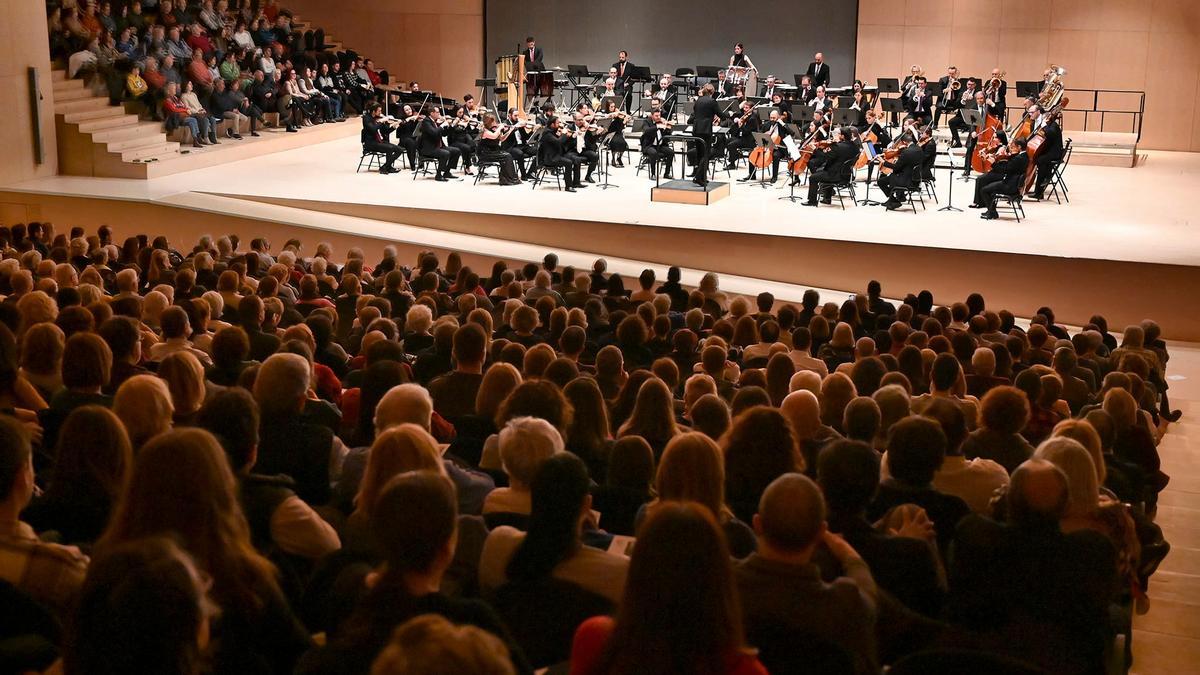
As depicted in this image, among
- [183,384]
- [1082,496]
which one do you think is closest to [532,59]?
[183,384]

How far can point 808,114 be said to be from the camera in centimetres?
1350

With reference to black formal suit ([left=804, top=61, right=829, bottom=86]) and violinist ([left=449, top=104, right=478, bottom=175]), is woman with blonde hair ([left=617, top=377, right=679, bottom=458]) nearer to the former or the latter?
violinist ([left=449, top=104, right=478, bottom=175])

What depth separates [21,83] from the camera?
1371 centimetres

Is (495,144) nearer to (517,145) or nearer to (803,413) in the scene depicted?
(517,145)

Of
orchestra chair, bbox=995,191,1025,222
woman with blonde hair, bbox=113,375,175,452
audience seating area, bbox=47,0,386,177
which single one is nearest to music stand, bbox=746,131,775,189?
orchestra chair, bbox=995,191,1025,222

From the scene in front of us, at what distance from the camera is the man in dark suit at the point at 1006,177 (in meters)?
12.2

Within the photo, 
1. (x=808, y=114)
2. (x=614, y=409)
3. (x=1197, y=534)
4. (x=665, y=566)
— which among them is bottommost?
(x=1197, y=534)

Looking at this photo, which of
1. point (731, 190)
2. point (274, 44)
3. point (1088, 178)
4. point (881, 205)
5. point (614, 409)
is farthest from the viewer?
point (274, 44)

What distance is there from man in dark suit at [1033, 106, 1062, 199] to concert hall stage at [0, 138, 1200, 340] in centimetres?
47

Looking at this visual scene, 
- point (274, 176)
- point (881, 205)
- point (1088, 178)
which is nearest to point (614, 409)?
point (881, 205)

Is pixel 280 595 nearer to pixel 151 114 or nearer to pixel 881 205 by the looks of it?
pixel 881 205

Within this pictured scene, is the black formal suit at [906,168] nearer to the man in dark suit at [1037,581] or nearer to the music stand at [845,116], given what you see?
the music stand at [845,116]

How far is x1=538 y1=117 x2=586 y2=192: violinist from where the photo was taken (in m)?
14.0

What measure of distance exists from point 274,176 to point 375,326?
9.34 metres
